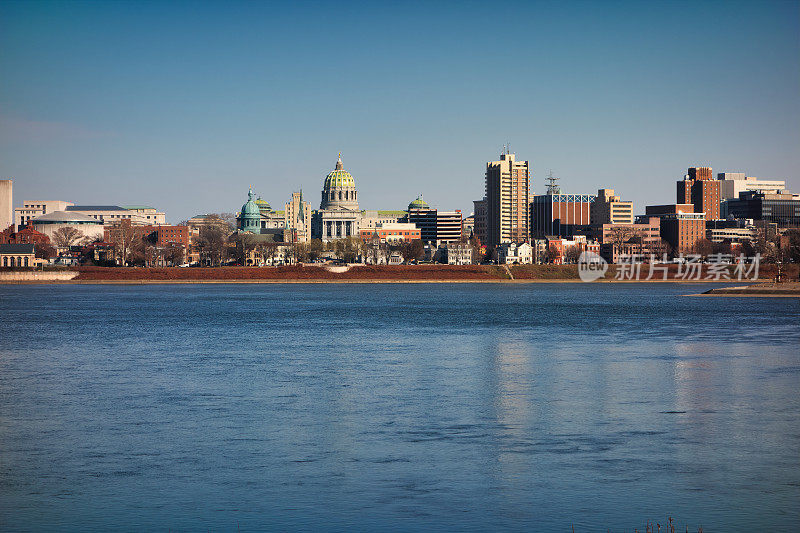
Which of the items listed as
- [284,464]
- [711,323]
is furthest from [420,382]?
[711,323]

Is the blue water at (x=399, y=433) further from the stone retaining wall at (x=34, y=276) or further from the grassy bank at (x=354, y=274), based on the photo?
the stone retaining wall at (x=34, y=276)

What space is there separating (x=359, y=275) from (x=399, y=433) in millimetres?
144461

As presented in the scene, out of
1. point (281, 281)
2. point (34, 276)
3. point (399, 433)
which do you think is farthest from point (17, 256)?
point (399, 433)

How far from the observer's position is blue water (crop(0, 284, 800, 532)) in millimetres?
18219

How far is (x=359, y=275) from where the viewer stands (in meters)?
169

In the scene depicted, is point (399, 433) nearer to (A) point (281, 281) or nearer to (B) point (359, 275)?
(A) point (281, 281)

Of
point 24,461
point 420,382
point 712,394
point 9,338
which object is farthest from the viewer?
point 9,338

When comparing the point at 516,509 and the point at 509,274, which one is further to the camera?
the point at 509,274

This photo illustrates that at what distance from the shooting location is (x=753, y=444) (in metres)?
23.7

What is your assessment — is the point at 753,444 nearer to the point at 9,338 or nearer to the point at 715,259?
the point at 9,338

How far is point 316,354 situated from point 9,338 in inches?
853

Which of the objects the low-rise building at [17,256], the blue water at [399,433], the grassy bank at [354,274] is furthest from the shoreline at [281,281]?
the blue water at [399,433]

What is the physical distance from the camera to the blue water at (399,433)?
1822cm

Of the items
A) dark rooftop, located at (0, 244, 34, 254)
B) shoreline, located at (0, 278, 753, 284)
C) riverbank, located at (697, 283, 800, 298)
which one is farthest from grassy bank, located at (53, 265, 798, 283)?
riverbank, located at (697, 283, 800, 298)
